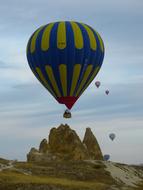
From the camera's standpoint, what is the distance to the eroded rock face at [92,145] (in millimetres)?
137000

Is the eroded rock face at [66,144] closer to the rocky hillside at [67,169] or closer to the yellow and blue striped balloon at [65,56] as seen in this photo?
the rocky hillside at [67,169]

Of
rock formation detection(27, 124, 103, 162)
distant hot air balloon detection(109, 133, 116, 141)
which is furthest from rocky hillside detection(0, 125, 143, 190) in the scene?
distant hot air balloon detection(109, 133, 116, 141)

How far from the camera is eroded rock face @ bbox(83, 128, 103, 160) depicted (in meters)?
137

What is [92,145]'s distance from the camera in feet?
452

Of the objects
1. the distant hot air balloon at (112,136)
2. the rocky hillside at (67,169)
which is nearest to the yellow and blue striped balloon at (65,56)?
the rocky hillside at (67,169)

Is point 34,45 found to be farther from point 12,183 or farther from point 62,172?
point 62,172

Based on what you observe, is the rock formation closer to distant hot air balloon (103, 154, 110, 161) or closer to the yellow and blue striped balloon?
distant hot air balloon (103, 154, 110, 161)

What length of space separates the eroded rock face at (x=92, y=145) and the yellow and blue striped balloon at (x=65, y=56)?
7425 cm

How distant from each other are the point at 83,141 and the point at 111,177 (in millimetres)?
41073

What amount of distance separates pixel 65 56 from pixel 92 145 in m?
77.8

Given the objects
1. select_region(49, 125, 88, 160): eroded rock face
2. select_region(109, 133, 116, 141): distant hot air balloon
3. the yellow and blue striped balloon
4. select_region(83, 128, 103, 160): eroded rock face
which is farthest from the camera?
select_region(83, 128, 103, 160): eroded rock face

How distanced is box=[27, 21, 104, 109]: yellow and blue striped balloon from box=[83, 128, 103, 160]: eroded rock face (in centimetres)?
7425

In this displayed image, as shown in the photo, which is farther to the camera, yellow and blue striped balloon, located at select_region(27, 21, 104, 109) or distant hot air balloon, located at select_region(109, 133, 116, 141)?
distant hot air balloon, located at select_region(109, 133, 116, 141)

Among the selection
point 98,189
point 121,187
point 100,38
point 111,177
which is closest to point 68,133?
point 111,177
